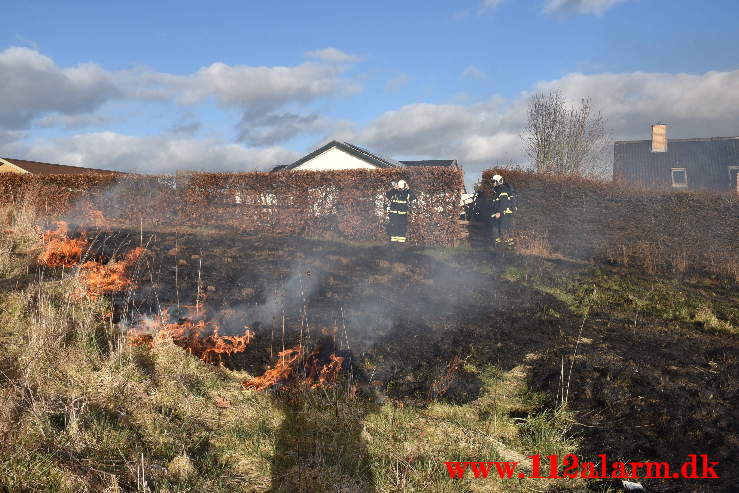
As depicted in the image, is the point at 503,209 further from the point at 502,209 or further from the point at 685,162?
the point at 685,162

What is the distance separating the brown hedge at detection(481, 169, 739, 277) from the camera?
11.2 meters

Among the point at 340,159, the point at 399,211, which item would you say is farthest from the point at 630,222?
the point at 340,159

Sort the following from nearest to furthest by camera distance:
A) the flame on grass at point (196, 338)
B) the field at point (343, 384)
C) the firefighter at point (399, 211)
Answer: the field at point (343, 384) → the flame on grass at point (196, 338) → the firefighter at point (399, 211)

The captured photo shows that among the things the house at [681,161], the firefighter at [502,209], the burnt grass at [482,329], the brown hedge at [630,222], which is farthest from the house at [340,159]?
the burnt grass at [482,329]

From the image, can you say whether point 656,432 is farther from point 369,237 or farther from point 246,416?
point 369,237

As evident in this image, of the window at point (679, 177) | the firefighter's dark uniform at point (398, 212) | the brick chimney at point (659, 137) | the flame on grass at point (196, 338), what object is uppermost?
the brick chimney at point (659, 137)

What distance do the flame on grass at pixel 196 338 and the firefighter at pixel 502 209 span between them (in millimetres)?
7879

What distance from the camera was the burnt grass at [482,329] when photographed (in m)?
4.21

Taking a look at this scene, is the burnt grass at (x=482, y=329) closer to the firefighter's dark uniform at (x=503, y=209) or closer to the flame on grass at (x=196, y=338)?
the flame on grass at (x=196, y=338)

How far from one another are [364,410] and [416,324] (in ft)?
6.91

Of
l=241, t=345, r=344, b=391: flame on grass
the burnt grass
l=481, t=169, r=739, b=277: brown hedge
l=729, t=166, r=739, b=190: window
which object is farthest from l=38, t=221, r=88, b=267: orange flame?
l=729, t=166, r=739, b=190: window

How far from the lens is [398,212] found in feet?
38.6

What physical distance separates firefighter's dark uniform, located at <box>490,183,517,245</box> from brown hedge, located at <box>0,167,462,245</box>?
124cm

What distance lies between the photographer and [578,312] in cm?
751
